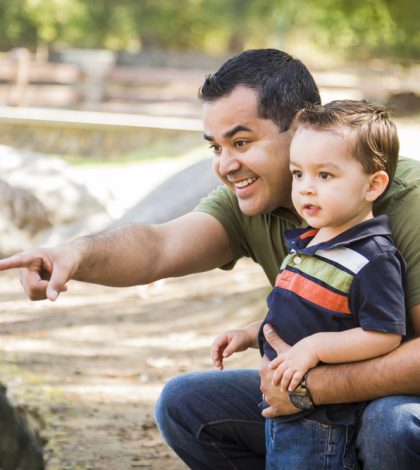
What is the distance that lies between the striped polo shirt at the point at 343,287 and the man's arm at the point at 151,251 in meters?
0.58

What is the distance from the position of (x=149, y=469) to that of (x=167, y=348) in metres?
1.85

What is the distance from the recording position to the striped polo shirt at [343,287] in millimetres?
2076

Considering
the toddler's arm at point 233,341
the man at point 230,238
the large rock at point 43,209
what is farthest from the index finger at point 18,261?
the large rock at point 43,209

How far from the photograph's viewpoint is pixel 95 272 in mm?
2668

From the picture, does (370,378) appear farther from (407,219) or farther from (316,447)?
(407,219)

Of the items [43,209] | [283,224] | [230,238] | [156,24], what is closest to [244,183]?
[283,224]

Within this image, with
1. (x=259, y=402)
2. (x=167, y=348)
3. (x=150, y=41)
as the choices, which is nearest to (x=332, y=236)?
(x=259, y=402)

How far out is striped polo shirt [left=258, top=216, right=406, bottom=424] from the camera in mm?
2076

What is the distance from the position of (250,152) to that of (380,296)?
71 centimetres

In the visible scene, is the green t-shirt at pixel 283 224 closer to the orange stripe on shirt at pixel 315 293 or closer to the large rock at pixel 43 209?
the orange stripe on shirt at pixel 315 293

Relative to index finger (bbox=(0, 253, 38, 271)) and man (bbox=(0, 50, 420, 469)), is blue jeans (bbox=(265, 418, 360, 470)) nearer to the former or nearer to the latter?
man (bbox=(0, 50, 420, 469))

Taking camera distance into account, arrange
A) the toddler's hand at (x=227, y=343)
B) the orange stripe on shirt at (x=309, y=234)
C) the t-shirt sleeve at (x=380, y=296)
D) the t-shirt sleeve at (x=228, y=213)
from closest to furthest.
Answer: the t-shirt sleeve at (x=380, y=296) < the orange stripe on shirt at (x=309, y=234) < the toddler's hand at (x=227, y=343) < the t-shirt sleeve at (x=228, y=213)

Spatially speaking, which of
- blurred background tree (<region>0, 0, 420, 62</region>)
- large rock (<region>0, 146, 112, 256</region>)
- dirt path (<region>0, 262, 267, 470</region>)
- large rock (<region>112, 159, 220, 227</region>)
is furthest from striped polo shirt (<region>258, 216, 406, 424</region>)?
blurred background tree (<region>0, 0, 420, 62</region>)

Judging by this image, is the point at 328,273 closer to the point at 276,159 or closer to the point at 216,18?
the point at 276,159
